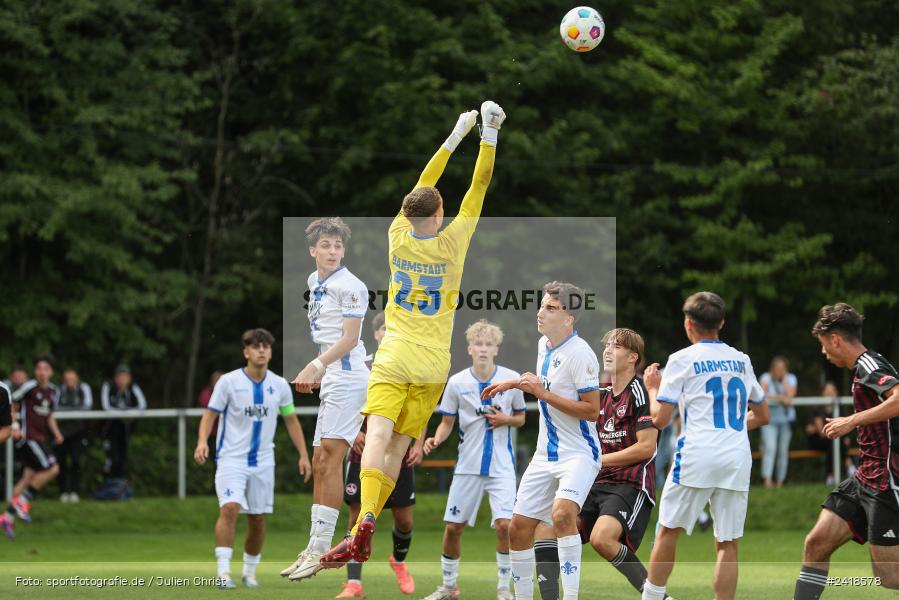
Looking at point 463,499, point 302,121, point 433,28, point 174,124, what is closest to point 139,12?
point 174,124

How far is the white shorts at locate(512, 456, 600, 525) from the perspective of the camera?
9.16 metres

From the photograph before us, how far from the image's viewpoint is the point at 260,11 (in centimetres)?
2688

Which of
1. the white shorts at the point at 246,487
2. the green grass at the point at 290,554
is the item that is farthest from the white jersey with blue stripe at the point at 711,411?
the white shorts at the point at 246,487

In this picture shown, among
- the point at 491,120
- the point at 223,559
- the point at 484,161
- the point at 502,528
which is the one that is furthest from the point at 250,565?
the point at 491,120

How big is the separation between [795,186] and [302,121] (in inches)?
404

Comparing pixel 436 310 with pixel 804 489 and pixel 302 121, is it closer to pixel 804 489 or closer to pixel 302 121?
pixel 804 489

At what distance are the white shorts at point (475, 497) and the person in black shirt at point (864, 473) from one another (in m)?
3.45

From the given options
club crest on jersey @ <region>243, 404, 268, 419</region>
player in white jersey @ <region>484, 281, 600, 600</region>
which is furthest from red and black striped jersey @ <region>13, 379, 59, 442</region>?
player in white jersey @ <region>484, 281, 600, 600</region>

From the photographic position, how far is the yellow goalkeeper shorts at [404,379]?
927 cm

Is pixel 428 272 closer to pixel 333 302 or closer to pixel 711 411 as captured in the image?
pixel 333 302

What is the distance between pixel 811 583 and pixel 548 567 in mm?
1920

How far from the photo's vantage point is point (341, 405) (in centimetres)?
1082

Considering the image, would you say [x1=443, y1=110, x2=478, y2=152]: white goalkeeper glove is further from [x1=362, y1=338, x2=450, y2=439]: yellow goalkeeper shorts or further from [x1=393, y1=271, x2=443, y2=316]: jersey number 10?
[x1=362, y1=338, x2=450, y2=439]: yellow goalkeeper shorts

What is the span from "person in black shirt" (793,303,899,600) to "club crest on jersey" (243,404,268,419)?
5.86 meters
